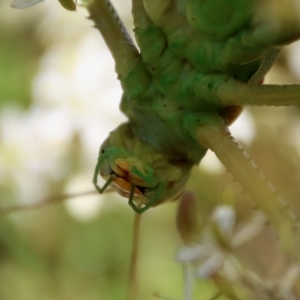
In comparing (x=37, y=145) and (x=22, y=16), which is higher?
(x=22, y=16)

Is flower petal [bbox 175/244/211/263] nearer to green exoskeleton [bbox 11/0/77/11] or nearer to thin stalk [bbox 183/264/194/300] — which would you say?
thin stalk [bbox 183/264/194/300]

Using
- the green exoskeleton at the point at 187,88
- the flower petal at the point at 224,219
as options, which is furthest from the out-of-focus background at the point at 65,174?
the green exoskeleton at the point at 187,88

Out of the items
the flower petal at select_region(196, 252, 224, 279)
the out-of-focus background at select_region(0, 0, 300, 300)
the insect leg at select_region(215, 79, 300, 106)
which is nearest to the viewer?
the insect leg at select_region(215, 79, 300, 106)

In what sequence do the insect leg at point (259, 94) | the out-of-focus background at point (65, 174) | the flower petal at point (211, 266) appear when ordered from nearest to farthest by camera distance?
the insect leg at point (259, 94), the flower petal at point (211, 266), the out-of-focus background at point (65, 174)

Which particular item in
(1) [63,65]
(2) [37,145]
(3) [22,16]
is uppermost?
(3) [22,16]

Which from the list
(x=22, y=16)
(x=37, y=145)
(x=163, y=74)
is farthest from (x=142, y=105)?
(x=22, y=16)

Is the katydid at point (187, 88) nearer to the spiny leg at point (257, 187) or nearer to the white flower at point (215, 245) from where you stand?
the spiny leg at point (257, 187)

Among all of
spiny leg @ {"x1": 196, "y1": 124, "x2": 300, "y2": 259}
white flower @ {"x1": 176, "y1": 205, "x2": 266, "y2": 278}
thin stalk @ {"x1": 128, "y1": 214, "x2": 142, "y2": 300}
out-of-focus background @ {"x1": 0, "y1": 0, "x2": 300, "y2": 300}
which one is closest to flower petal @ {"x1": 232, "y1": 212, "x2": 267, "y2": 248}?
white flower @ {"x1": 176, "y1": 205, "x2": 266, "y2": 278}

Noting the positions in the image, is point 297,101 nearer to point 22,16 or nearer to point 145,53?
point 145,53
